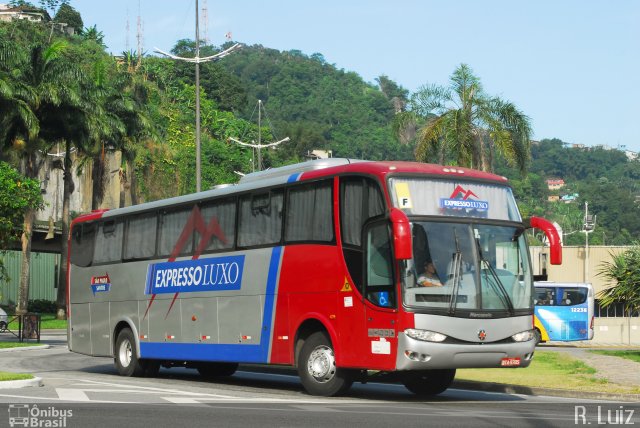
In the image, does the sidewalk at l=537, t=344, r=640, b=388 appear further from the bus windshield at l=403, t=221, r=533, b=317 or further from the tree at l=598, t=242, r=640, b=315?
the bus windshield at l=403, t=221, r=533, b=317

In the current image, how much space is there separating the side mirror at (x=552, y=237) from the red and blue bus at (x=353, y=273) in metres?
0.03

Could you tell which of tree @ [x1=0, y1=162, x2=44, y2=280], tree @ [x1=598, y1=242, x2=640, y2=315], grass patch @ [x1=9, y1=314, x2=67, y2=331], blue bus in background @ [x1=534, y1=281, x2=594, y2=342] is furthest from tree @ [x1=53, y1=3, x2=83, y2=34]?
tree @ [x1=598, y1=242, x2=640, y2=315]

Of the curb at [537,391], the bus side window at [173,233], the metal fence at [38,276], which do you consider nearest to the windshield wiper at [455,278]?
the curb at [537,391]

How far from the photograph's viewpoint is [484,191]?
1764 centimetres

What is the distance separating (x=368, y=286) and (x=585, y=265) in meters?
43.7

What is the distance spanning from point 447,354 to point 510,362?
1263mm

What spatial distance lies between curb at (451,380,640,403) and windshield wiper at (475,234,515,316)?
2595 millimetres

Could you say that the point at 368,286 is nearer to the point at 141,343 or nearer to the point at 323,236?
the point at 323,236

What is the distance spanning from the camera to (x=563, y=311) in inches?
1784

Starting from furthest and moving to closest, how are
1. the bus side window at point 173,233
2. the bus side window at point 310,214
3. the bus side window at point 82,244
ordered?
1. the bus side window at point 82,244
2. the bus side window at point 173,233
3. the bus side window at point 310,214

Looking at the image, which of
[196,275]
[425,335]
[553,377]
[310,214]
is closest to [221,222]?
[196,275]

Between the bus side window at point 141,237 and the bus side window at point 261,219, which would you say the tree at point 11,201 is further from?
the bus side window at point 261,219

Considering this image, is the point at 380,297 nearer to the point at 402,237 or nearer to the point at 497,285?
the point at 402,237

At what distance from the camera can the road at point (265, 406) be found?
13.2 meters
